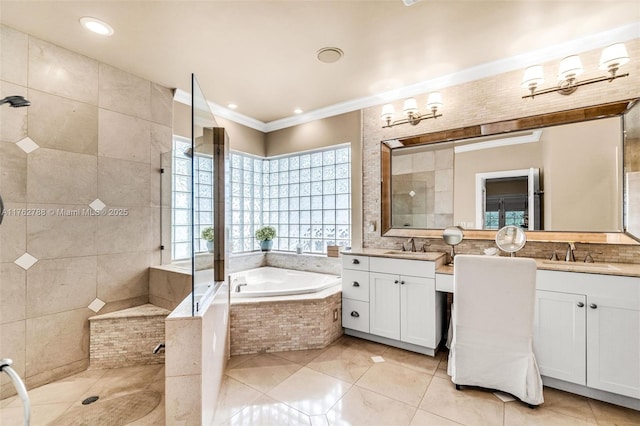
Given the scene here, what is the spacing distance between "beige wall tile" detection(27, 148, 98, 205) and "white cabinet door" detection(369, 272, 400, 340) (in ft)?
8.75

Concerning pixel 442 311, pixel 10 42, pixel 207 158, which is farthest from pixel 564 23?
pixel 10 42

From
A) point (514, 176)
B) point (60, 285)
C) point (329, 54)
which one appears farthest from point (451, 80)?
point (60, 285)

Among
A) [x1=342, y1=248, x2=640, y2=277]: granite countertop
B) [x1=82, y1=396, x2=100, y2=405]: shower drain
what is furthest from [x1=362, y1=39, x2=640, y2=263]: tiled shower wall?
[x1=82, y1=396, x2=100, y2=405]: shower drain

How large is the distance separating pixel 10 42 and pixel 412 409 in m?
3.80

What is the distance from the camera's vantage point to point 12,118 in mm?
2035

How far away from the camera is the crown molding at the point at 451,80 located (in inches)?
85.4

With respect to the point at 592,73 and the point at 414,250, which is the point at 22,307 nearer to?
the point at 414,250

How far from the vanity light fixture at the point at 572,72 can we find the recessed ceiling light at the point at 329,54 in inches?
61.4

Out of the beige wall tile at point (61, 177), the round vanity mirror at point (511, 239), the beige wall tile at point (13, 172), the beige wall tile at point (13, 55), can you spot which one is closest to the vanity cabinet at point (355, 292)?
the round vanity mirror at point (511, 239)

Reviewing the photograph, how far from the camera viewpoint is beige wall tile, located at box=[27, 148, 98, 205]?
2.14 metres

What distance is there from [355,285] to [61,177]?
8.91 ft

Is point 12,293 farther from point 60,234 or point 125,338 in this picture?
point 125,338

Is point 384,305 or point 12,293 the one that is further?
point 384,305

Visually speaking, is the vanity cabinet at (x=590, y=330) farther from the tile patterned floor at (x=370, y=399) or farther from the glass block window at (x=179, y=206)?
the glass block window at (x=179, y=206)
